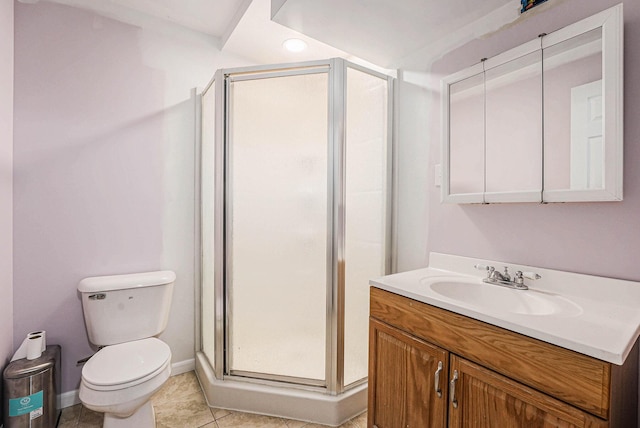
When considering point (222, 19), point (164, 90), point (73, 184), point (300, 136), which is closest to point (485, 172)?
point (300, 136)

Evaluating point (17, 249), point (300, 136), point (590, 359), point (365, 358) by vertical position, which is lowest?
point (365, 358)

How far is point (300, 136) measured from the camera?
5.86ft

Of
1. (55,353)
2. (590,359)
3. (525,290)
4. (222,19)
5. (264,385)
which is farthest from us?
(222,19)

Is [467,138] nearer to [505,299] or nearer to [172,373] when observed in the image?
[505,299]

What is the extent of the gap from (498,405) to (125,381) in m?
1.50

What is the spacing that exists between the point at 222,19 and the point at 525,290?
7.87ft

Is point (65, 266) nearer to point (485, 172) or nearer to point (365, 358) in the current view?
point (365, 358)

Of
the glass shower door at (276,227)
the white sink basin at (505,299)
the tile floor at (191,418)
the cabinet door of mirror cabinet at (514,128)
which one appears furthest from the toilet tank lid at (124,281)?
the cabinet door of mirror cabinet at (514,128)

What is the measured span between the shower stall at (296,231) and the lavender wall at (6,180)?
1004mm

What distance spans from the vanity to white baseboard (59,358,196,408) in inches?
55.9

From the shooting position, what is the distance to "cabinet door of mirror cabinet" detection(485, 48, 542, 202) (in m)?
1.26

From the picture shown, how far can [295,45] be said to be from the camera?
215 cm

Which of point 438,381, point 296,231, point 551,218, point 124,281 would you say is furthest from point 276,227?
point 551,218

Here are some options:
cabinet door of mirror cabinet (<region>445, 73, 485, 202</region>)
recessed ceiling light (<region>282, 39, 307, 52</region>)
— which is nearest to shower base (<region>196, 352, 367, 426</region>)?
cabinet door of mirror cabinet (<region>445, 73, 485, 202</region>)
